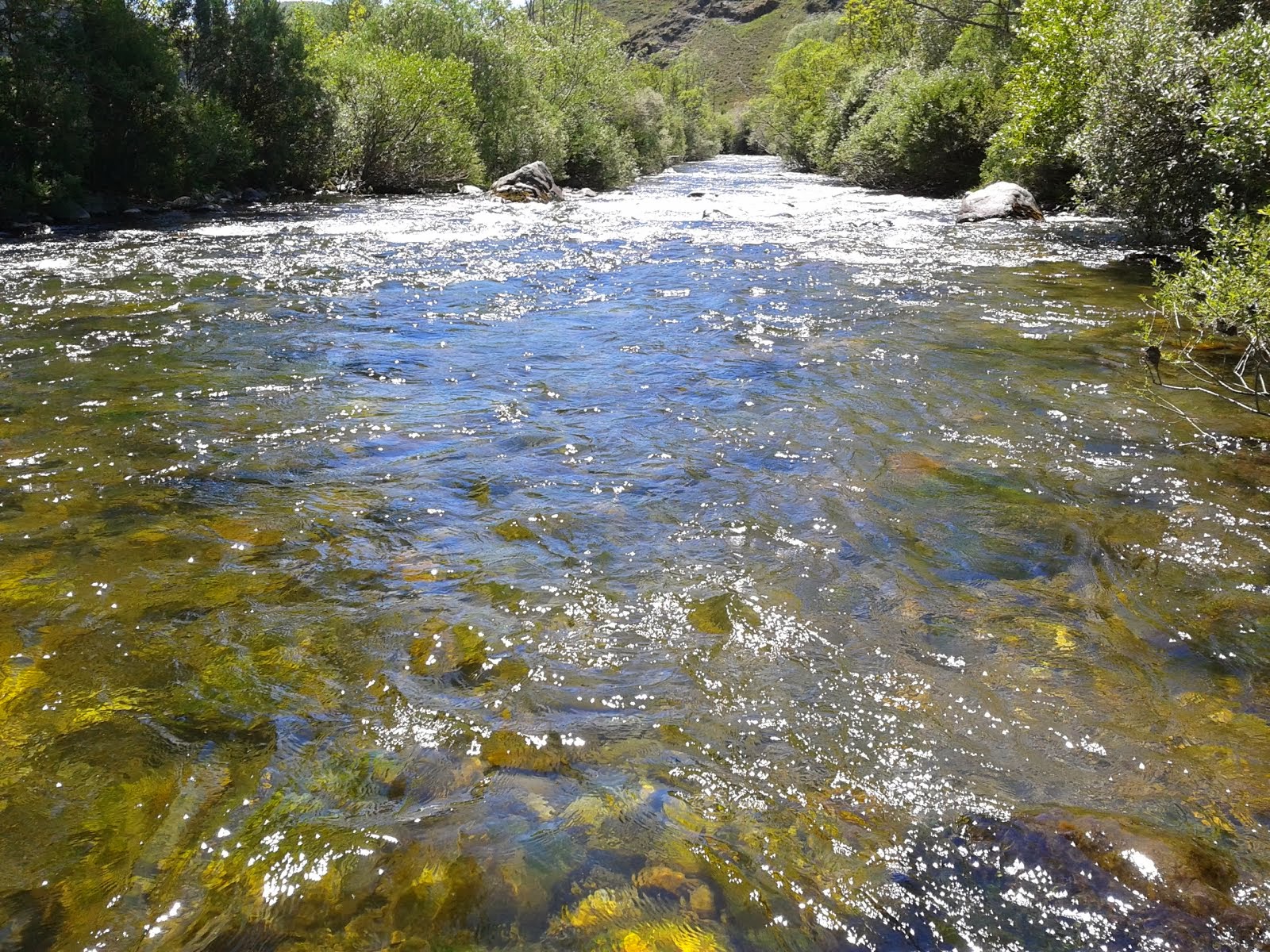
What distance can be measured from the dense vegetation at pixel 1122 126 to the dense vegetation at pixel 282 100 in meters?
14.8

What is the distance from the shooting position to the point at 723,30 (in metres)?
147

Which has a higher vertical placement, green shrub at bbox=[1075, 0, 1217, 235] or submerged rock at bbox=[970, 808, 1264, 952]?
green shrub at bbox=[1075, 0, 1217, 235]

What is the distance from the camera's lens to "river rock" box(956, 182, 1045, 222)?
62.4 ft

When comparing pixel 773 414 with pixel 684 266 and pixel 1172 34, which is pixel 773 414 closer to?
pixel 684 266

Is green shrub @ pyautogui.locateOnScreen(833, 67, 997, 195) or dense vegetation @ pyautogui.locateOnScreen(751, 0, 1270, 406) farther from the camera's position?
green shrub @ pyautogui.locateOnScreen(833, 67, 997, 195)

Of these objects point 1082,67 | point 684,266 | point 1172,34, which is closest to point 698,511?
point 684,266

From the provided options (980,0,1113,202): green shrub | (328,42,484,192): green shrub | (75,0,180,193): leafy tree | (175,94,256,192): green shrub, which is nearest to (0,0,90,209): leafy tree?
(75,0,180,193): leafy tree

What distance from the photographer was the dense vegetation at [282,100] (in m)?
16.2

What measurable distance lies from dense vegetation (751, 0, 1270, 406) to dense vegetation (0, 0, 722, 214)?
48.6 ft

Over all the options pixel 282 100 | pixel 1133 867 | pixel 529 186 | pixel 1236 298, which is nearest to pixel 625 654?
pixel 1133 867

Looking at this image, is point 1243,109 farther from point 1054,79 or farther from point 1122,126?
point 1054,79

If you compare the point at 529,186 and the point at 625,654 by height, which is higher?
the point at 529,186

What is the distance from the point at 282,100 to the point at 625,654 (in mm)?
26021

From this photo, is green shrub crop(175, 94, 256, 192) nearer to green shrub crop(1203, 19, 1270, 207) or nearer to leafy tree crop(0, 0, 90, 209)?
leafy tree crop(0, 0, 90, 209)
